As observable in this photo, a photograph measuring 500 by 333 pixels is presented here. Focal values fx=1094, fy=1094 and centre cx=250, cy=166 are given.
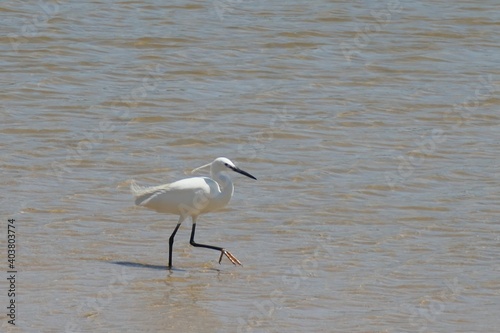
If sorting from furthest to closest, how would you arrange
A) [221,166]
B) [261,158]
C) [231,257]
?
[261,158], [221,166], [231,257]

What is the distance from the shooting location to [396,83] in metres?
14.6

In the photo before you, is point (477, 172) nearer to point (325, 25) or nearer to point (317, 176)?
point (317, 176)

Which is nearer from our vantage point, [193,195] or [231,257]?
[231,257]

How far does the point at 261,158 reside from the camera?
447 inches

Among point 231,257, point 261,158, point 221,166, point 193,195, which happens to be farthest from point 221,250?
point 261,158

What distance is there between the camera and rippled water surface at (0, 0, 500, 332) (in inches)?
286

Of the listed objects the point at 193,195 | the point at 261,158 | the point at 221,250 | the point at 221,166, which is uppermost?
the point at 221,166

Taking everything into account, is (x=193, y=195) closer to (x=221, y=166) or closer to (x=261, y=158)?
(x=221, y=166)

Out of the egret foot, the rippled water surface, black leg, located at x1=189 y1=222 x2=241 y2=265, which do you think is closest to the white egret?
black leg, located at x1=189 y1=222 x2=241 y2=265

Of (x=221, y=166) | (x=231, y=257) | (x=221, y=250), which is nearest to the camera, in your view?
(x=231, y=257)

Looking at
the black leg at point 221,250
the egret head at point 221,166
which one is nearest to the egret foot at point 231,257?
the black leg at point 221,250

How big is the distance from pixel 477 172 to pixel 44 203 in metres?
4.34

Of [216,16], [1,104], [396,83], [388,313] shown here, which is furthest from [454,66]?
[388,313]

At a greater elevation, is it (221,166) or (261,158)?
(221,166)
